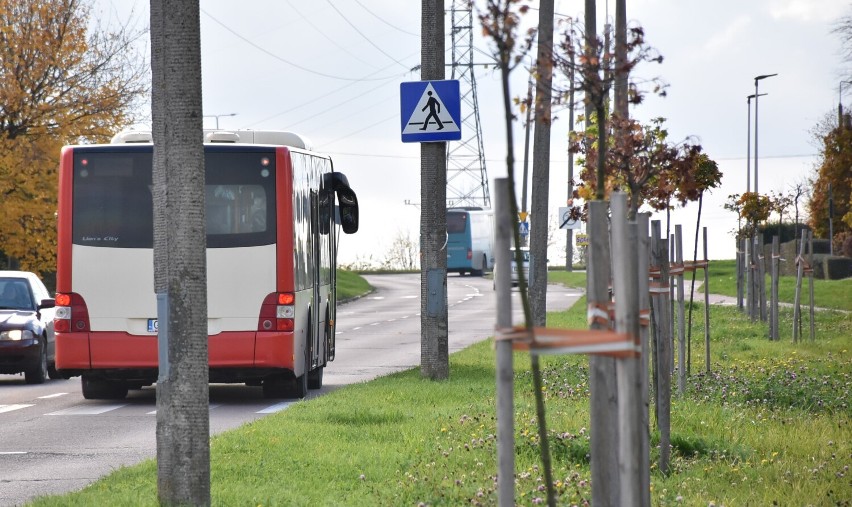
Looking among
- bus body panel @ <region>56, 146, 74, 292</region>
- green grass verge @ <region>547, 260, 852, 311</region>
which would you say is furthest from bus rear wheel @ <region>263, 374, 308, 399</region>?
green grass verge @ <region>547, 260, 852, 311</region>

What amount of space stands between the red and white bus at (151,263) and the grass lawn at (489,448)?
4.24ft

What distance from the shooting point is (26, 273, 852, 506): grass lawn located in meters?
8.02

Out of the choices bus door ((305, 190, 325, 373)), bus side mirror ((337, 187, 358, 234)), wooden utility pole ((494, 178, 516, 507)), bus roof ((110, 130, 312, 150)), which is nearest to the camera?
wooden utility pole ((494, 178, 516, 507))

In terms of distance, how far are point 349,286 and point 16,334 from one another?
1665 inches

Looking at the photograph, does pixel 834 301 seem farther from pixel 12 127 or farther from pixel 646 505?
pixel 646 505

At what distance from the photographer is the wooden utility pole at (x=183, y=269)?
7.46m

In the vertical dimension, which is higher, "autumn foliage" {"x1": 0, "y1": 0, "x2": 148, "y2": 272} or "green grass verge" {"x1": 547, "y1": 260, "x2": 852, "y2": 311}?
"autumn foliage" {"x1": 0, "y1": 0, "x2": 148, "y2": 272}

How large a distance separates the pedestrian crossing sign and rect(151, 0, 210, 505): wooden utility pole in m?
9.32

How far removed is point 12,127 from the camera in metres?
37.9

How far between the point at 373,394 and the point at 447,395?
788 millimetres

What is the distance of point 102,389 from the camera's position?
1722 centimetres

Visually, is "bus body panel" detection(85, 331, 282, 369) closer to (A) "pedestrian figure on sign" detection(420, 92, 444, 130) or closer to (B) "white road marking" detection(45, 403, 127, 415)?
(B) "white road marking" detection(45, 403, 127, 415)

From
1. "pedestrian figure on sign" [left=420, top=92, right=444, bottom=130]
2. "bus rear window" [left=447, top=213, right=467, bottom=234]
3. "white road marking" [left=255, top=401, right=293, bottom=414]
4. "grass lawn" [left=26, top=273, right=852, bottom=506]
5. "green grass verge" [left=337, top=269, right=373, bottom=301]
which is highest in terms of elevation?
"pedestrian figure on sign" [left=420, top=92, right=444, bottom=130]

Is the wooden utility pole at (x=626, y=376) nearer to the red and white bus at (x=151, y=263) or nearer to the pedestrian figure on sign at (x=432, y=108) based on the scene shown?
the red and white bus at (x=151, y=263)
